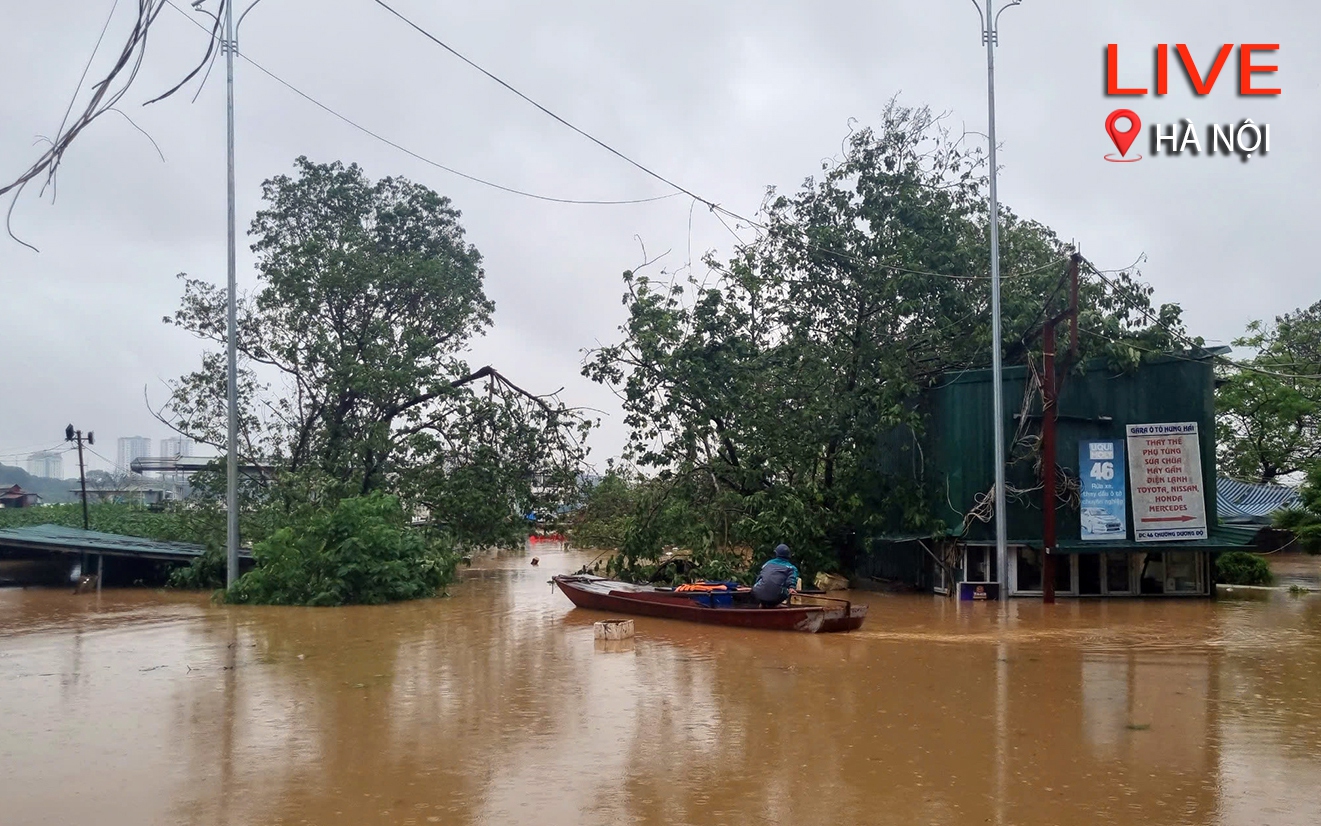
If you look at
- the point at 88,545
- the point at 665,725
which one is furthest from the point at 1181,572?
the point at 88,545

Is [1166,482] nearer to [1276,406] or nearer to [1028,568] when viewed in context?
[1028,568]

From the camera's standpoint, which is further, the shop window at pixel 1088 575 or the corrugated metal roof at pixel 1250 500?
the corrugated metal roof at pixel 1250 500

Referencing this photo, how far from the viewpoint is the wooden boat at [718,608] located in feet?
55.0

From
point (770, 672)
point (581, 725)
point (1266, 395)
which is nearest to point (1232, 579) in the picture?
point (1266, 395)

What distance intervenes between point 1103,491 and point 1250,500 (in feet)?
44.7

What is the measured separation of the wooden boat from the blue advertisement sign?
6050 millimetres

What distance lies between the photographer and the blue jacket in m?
17.1

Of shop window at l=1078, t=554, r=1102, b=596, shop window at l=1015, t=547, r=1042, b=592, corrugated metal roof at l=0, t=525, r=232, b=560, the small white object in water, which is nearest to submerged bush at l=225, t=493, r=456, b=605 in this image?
corrugated metal roof at l=0, t=525, r=232, b=560

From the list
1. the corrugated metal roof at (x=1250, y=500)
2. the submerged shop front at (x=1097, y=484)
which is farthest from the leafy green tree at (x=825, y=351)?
the corrugated metal roof at (x=1250, y=500)

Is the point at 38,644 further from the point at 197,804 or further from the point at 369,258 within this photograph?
the point at 369,258

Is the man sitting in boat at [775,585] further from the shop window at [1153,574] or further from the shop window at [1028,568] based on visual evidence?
the shop window at [1153,574]

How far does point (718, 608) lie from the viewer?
17688 mm

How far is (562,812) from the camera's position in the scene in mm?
7613

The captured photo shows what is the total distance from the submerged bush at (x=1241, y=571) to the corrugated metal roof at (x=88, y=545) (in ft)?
80.1
